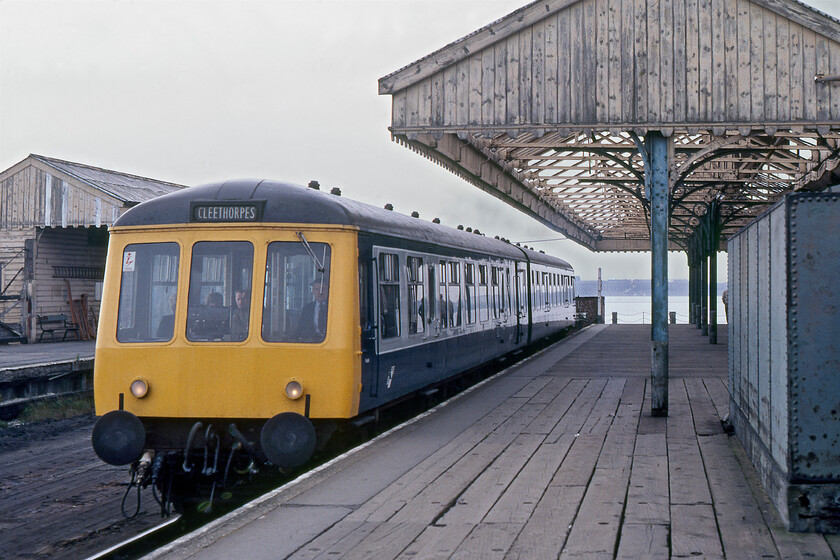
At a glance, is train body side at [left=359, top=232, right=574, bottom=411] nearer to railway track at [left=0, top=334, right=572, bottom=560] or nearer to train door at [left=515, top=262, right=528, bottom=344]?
train door at [left=515, top=262, right=528, bottom=344]

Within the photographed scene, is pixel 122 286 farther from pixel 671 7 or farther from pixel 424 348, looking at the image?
pixel 671 7

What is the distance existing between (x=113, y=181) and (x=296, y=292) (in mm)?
20426

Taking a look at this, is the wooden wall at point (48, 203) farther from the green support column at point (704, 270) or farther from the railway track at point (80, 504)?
the green support column at point (704, 270)

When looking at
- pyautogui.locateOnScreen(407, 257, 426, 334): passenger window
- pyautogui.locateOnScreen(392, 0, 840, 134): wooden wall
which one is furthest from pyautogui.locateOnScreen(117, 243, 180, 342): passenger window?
pyautogui.locateOnScreen(392, 0, 840, 134): wooden wall

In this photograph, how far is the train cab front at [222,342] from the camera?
7.76 m

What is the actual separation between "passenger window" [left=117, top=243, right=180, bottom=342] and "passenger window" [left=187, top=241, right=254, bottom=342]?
178 millimetres

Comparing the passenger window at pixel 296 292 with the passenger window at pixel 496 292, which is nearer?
the passenger window at pixel 296 292

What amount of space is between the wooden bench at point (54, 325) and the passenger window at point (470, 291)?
1488 cm

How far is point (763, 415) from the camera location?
6277 millimetres

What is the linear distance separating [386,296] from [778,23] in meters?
6.36

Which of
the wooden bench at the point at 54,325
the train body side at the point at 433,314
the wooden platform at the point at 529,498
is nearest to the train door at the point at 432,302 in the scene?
the train body side at the point at 433,314

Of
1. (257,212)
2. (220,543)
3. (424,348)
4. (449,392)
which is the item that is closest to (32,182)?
(449,392)

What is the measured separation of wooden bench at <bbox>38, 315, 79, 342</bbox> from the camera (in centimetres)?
2469

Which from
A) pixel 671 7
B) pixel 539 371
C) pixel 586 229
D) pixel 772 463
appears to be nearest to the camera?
pixel 772 463
